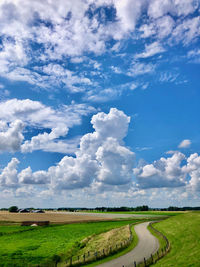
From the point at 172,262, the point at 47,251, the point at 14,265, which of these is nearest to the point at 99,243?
the point at 47,251

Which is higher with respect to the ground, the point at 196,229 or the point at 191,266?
the point at 196,229

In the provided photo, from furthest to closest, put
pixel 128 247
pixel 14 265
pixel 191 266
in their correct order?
pixel 128 247, pixel 14 265, pixel 191 266

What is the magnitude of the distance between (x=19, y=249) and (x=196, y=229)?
117ft

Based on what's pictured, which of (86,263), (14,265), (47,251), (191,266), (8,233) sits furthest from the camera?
(8,233)

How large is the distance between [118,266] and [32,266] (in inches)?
486

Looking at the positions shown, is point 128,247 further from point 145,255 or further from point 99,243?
point 99,243

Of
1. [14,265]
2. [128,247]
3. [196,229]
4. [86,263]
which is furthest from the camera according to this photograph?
[196,229]

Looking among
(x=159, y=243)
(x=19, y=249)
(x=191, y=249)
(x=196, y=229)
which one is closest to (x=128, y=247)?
(x=159, y=243)

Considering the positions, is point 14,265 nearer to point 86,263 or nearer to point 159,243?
point 86,263

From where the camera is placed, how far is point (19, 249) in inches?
1816

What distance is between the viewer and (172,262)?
94.9 ft

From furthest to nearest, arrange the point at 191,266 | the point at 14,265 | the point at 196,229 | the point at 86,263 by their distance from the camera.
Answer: the point at 196,229 → the point at 14,265 → the point at 86,263 → the point at 191,266

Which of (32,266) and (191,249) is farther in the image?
(191,249)

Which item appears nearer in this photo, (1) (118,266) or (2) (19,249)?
(1) (118,266)
